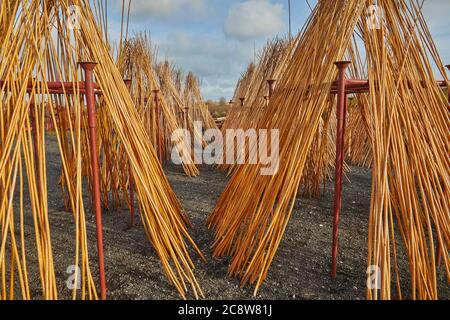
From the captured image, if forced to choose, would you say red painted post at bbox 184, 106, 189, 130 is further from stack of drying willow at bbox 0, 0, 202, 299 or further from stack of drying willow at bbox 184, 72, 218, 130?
stack of drying willow at bbox 0, 0, 202, 299

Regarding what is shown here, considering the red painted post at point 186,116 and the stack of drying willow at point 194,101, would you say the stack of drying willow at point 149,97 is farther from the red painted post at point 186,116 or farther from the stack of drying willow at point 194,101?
the stack of drying willow at point 194,101

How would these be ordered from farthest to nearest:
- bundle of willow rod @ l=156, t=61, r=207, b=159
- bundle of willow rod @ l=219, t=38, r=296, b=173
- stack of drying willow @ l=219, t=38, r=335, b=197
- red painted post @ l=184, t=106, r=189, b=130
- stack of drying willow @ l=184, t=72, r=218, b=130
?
stack of drying willow @ l=184, t=72, r=218, b=130 < red painted post @ l=184, t=106, r=189, b=130 < bundle of willow rod @ l=156, t=61, r=207, b=159 < bundle of willow rod @ l=219, t=38, r=296, b=173 < stack of drying willow @ l=219, t=38, r=335, b=197

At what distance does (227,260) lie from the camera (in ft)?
4.82

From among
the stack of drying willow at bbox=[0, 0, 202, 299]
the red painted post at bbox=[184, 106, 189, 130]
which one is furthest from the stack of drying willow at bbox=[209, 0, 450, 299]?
the red painted post at bbox=[184, 106, 189, 130]

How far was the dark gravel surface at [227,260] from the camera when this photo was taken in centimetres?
123

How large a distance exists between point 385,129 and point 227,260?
0.90 m

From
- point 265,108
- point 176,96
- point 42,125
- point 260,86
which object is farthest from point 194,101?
point 42,125

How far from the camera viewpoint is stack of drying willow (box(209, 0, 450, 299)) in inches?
42.0

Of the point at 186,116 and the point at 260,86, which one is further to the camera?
the point at 186,116

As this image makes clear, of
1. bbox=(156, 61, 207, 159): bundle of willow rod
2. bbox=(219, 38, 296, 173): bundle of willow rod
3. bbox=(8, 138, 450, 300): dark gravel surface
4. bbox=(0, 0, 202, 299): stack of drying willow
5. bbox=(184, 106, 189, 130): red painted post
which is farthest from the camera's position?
bbox=(184, 106, 189, 130): red painted post

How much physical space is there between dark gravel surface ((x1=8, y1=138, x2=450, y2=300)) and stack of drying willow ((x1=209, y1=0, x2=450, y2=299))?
0.38 feet

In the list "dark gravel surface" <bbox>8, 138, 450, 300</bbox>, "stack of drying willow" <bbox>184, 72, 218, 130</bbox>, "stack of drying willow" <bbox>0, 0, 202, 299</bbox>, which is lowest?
"dark gravel surface" <bbox>8, 138, 450, 300</bbox>

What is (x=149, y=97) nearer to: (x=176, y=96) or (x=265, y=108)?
(x=176, y=96)
